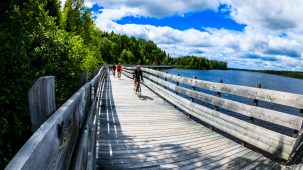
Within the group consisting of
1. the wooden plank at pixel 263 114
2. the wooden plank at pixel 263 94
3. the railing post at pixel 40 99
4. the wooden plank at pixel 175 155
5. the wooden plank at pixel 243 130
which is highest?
the railing post at pixel 40 99

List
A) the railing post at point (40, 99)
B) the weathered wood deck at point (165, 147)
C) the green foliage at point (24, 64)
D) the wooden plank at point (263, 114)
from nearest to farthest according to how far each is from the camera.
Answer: the railing post at point (40, 99)
the wooden plank at point (263, 114)
the weathered wood deck at point (165, 147)
the green foliage at point (24, 64)

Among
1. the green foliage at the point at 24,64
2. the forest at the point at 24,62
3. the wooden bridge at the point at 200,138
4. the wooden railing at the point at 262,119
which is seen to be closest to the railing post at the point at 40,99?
the wooden bridge at the point at 200,138

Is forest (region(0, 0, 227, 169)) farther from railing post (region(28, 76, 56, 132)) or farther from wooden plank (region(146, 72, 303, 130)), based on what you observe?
railing post (region(28, 76, 56, 132))

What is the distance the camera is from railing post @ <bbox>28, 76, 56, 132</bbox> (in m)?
1.90

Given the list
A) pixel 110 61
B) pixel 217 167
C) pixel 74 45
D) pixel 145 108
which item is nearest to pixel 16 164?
pixel 217 167

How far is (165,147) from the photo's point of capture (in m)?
6.11

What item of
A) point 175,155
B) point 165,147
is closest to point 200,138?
point 165,147

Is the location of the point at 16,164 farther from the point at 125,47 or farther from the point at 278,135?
the point at 125,47

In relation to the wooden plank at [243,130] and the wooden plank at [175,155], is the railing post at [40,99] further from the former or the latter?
the wooden plank at [243,130]

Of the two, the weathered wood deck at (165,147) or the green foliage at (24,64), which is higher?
the green foliage at (24,64)

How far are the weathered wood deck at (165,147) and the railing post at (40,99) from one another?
3102 mm

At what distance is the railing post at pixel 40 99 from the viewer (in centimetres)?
190

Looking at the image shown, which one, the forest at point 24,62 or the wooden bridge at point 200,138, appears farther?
the forest at point 24,62

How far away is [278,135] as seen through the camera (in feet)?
17.4
